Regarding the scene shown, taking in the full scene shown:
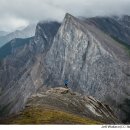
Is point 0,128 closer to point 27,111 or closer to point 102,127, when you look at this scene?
point 102,127

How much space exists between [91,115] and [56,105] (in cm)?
1709

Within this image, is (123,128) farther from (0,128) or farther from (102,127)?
(0,128)

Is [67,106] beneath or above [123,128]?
beneath

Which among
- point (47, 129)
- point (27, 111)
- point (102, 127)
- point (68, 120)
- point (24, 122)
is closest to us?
point (47, 129)

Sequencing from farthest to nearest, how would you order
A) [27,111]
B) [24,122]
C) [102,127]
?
[27,111], [24,122], [102,127]

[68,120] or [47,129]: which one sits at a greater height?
[47,129]

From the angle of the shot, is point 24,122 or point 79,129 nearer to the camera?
point 79,129

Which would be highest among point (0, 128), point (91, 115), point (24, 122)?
point (0, 128)

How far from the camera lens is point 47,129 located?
107 meters

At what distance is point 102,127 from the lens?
375 ft

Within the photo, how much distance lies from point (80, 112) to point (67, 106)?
6.65m

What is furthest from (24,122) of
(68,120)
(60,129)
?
(60,129)

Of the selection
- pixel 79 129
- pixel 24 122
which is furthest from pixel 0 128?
pixel 24 122

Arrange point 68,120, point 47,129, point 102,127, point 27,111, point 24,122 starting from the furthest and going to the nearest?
point 27,111 → point 68,120 → point 24,122 → point 102,127 → point 47,129
